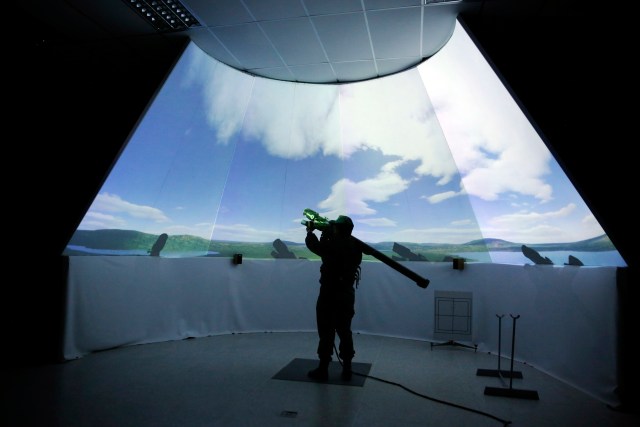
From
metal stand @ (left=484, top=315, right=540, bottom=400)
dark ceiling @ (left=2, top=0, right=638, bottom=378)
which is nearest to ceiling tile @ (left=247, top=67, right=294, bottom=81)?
dark ceiling @ (left=2, top=0, right=638, bottom=378)

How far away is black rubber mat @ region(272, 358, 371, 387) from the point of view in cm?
425

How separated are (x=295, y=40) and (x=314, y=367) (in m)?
4.06

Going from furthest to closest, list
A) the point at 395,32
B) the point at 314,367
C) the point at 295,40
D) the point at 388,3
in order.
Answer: the point at 295,40
the point at 395,32
the point at 314,367
the point at 388,3

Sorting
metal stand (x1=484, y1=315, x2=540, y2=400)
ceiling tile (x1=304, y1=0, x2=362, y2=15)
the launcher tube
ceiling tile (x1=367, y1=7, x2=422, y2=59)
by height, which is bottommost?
metal stand (x1=484, y1=315, x2=540, y2=400)

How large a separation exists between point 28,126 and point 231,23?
2425 millimetres

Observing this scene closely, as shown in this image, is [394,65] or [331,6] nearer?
[331,6]

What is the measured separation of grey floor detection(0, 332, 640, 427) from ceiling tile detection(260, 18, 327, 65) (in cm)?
400

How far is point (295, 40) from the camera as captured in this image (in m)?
5.28

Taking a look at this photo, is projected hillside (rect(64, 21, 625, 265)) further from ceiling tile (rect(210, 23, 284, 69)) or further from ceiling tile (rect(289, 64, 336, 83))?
ceiling tile (rect(210, 23, 284, 69))

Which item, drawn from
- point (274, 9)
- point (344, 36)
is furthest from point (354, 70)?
point (274, 9)

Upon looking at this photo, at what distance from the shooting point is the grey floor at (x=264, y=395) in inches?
127

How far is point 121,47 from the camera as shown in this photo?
14.8ft

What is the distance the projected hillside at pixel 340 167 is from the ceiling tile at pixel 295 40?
1313 mm

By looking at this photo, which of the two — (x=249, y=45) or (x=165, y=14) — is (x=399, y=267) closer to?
(x=249, y=45)
